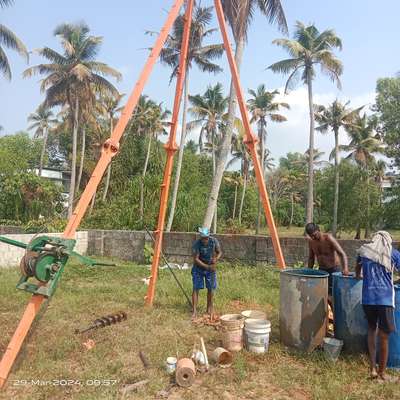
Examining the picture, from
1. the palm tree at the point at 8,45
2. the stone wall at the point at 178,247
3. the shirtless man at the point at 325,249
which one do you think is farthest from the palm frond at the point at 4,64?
the shirtless man at the point at 325,249

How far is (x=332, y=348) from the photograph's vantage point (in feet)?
15.1

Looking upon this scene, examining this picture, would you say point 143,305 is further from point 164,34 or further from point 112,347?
point 164,34

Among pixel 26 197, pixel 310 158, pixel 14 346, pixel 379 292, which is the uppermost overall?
pixel 310 158

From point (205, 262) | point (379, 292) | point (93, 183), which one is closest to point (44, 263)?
point (93, 183)

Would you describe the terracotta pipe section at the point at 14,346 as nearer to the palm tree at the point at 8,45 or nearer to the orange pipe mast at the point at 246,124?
the orange pipe mast at the point at 246,124

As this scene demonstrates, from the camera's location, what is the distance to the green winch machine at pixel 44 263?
427 centimetres

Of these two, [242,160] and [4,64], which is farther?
[242,160]

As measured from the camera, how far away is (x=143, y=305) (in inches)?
288

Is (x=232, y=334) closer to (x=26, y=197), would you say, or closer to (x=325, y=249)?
(x=325, y=249)

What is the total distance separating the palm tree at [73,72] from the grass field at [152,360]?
17.1 metres

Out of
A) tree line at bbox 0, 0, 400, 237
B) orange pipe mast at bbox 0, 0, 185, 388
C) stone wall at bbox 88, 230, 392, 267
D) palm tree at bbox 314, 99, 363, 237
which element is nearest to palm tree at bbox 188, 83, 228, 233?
tree line at bbox 0, 0, 400, 237

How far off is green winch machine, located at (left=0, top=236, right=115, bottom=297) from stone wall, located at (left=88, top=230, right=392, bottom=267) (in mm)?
7337

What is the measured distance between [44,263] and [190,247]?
863 centimetres

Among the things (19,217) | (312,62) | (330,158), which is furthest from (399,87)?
(19,217)
